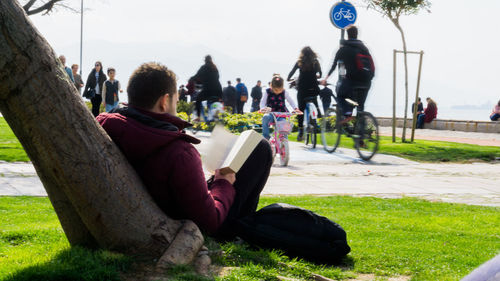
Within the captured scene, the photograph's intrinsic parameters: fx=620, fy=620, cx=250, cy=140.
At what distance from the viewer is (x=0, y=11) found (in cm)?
267

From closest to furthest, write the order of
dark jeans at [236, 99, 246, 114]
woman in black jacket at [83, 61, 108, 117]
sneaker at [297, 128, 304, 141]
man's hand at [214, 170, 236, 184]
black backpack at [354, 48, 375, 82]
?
man's hand at [214, 170, 236, 184] < black backpack at [354, 48, 375, 82] < sneaker at [297, 128, 304, 141] < woman in black jacket at [83, 61, 108, 117] < dark jeans at [236, 99, 246, 114]

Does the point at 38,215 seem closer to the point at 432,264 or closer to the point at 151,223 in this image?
the point at 151,223

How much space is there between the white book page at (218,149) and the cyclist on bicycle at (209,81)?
11.4 metres

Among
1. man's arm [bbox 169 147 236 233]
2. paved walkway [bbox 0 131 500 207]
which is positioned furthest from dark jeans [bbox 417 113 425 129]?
man's arm [bbox 169 147 236 233]

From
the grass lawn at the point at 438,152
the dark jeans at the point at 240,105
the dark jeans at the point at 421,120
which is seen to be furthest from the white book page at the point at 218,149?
the dark jeans at the point at 421,120

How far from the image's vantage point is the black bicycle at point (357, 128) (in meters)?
11.3

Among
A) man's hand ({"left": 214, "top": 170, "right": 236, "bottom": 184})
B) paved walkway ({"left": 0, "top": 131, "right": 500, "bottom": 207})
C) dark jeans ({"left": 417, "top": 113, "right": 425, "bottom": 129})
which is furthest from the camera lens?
dark jeans ({"left": 417, "top": 113, "right": 425, "bottom": 129})

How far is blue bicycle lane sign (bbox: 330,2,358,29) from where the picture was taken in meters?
14.8

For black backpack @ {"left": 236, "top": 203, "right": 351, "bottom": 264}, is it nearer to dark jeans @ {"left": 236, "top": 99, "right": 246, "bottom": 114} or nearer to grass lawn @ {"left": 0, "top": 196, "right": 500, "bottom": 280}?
grass lawn @ {"left": 0, "top": 196, "right": 500, "bottom": 280}

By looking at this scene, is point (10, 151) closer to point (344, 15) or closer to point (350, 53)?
point (350, 53)

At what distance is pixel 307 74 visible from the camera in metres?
13.0

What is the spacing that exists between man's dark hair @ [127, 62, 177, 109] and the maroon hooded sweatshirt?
7 cm

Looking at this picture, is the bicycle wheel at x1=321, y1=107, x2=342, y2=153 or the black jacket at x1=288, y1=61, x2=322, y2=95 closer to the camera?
the bicycle wheel at x1=321, y1=107, x2=342, y2=153

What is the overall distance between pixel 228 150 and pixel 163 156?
1.69 ft
